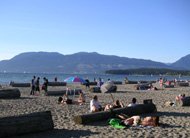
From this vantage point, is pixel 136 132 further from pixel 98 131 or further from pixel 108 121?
pixel 108 121

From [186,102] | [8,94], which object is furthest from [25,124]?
[8,94]

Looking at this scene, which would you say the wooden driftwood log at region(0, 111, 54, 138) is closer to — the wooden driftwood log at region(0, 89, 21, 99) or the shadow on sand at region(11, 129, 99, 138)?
the shadow on sand at region(11, 129, 99, 138)

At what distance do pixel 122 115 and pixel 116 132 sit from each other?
2878 millimetres

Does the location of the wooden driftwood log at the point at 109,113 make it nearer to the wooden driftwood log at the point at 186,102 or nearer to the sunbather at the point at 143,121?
the sunbather at the point at 143,121

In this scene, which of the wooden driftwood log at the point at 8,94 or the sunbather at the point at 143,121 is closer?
the sunbather at the point at 143,121

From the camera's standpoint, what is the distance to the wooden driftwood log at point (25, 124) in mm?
11672

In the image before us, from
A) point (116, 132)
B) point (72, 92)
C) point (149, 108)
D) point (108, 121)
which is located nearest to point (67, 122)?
point (108, 121)

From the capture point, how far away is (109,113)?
15945 millimetres

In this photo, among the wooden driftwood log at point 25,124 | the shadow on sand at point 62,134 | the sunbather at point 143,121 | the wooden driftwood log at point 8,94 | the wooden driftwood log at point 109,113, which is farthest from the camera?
the wooden driftwood log at point 8,94

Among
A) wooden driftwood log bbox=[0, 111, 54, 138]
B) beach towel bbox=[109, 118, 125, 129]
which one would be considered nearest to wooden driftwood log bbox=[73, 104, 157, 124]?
beach towel bbox=[109, 118, 125, 129]

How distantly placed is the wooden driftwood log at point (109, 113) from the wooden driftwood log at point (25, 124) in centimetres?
168

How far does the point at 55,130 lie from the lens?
13.3 meters

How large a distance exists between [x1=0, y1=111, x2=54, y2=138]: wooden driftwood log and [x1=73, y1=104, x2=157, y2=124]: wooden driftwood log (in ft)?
5.52

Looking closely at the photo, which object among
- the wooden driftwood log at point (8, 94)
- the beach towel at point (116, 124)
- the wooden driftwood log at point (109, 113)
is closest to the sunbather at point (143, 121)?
the beach towel at point (116, 124)
